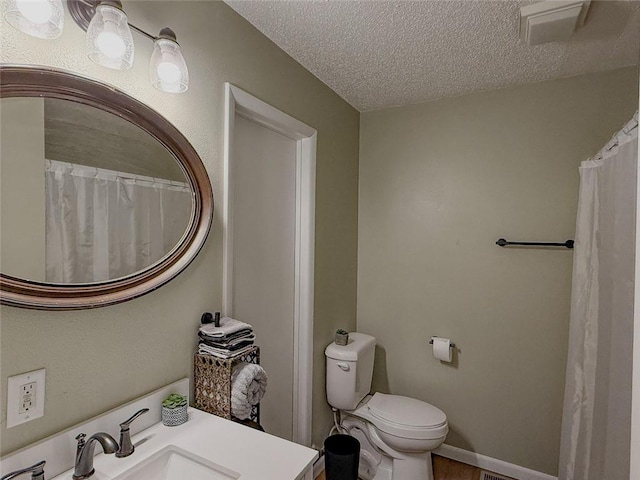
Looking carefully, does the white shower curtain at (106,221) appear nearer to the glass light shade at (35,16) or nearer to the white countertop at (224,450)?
the glass light shade at (35,16)

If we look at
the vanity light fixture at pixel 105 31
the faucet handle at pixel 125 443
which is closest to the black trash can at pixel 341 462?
the faucet handle at pixel 125 443

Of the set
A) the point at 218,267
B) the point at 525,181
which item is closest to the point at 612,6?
the point at 525,181

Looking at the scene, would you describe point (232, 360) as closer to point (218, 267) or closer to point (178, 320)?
point (178, 320)

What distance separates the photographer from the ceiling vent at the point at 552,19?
142 cm

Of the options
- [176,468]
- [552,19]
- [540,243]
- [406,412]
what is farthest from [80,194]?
[540,243]

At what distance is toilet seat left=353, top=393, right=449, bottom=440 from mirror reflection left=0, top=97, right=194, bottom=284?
159 centimetres

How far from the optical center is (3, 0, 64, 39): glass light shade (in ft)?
2.63

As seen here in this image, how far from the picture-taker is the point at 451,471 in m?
2.30

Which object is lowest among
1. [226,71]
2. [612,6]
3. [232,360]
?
[232,360]

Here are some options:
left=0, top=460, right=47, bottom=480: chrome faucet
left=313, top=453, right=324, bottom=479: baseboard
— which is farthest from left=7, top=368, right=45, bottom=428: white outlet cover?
left=313, top=453, right=324, bottom=479: baseboard

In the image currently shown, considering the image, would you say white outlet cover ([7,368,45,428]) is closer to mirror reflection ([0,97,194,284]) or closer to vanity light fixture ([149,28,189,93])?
mirror reflection ([0,97,194,284])

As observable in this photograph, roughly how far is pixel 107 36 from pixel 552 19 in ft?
5.48

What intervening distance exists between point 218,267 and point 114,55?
822mm

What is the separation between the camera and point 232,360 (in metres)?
1.29
